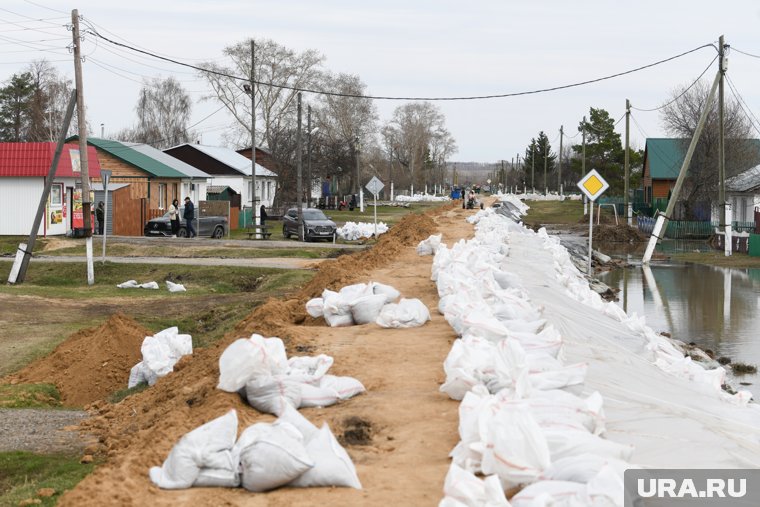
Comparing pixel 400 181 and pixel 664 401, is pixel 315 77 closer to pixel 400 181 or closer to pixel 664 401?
pixel 400 181

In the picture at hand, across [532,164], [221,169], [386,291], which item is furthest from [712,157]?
[532,164]

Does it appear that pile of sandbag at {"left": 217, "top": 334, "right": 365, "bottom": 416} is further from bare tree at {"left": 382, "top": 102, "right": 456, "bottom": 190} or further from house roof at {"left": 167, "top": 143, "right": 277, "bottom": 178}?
bare tree at {"left": 382, "top": 102, "right": 456, "bottom": 190}

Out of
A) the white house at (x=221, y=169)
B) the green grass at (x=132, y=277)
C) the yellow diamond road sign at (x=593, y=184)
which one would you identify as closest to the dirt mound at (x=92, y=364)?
the green grass at (x=132, y=277)

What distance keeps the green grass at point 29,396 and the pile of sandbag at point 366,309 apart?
340 cm

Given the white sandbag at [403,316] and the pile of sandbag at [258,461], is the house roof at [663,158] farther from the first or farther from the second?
the pile of sandbag at [258,461]

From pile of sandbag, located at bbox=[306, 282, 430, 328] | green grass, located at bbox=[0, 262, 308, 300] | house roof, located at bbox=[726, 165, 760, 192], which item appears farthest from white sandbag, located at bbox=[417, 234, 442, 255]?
house roof, located at bbox=[726, 165, 760, 192]

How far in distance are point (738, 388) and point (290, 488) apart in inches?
398

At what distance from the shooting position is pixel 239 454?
601cm

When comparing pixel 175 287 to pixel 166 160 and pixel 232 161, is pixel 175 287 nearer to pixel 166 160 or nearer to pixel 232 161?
pixel 166 160

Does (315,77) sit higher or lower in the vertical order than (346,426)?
higher

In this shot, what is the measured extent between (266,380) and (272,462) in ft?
6.09

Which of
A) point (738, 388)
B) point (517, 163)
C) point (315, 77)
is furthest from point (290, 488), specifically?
point (517, 163)

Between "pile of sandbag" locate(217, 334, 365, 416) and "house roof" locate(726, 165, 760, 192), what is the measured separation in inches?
1752

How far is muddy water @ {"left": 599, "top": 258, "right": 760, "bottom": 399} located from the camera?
18531 mm
